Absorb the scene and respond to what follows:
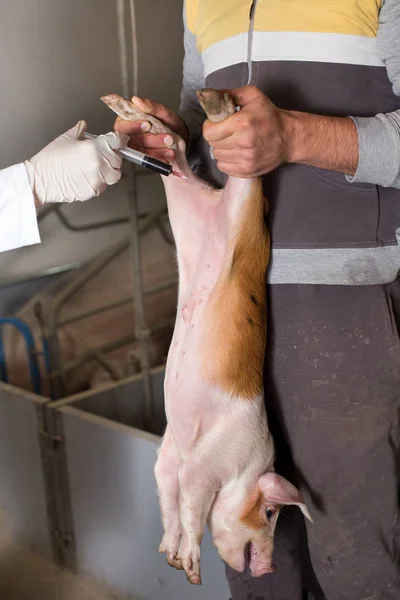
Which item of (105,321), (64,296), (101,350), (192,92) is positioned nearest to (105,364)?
(101,350)

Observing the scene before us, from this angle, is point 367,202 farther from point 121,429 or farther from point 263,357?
point 121,429

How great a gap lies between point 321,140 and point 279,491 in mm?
560

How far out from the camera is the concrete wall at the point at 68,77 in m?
2.08

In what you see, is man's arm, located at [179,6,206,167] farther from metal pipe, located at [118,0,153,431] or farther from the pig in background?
the pig in background

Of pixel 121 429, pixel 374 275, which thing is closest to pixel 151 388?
pixel 121 429

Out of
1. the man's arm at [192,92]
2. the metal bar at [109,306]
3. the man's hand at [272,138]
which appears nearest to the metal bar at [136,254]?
the metal bar at [109,306]

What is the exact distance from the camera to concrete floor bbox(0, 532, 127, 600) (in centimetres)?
190

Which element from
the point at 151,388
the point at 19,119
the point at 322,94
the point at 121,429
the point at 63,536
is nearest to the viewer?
the point at 322,94

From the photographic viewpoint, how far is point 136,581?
1833mm

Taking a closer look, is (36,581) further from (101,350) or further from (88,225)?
(88,225)

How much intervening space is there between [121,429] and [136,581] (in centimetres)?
43

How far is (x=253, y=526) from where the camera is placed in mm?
1162

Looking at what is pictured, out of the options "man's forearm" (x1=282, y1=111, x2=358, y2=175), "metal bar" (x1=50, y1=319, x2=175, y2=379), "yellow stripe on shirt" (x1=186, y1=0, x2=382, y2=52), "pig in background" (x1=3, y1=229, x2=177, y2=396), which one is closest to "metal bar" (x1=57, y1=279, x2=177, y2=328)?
"pig in background" (x1=3, y1=229, x2=177, y2=396)

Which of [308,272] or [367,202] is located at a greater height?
[367,202]
